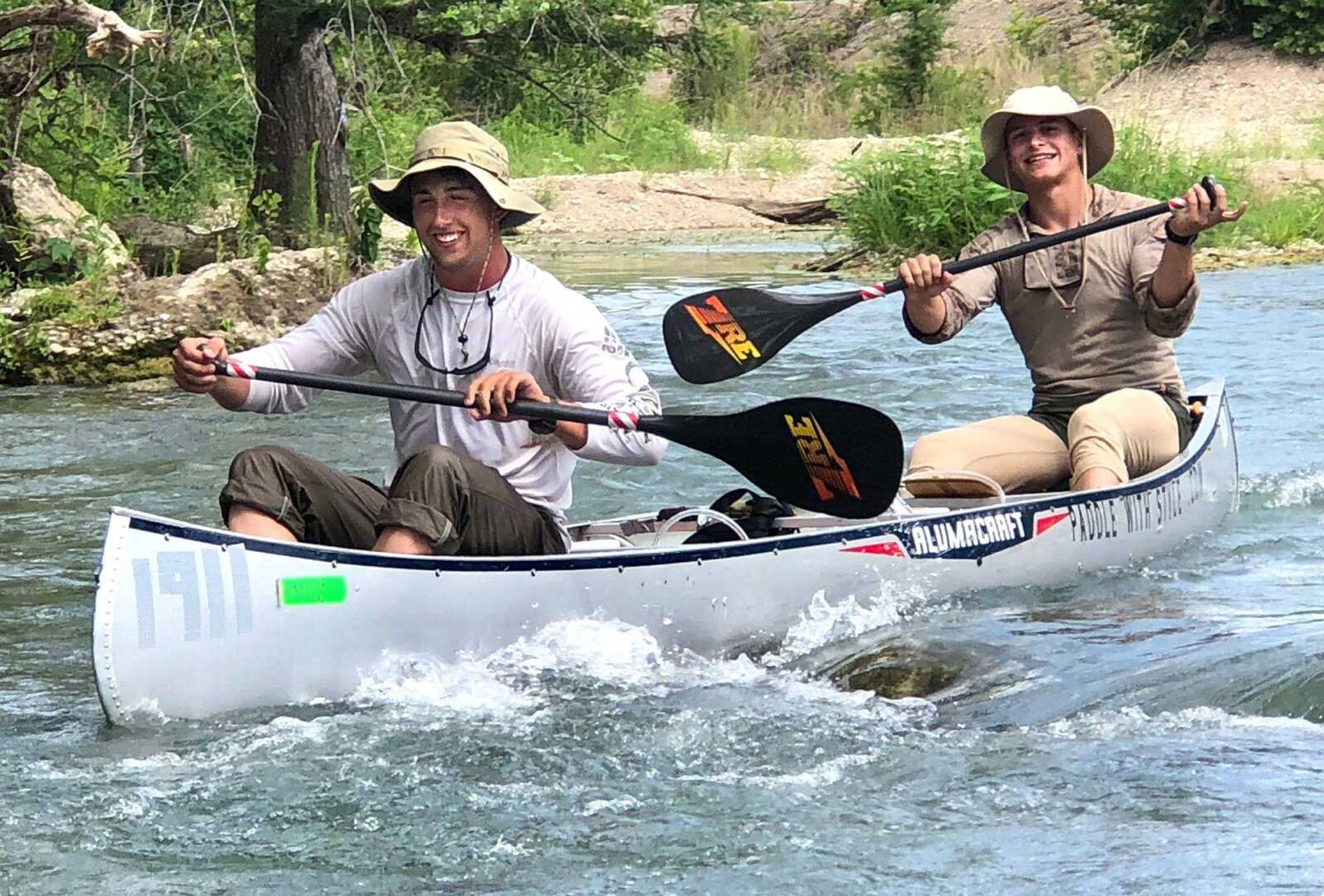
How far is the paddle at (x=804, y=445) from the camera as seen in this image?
15.9ft

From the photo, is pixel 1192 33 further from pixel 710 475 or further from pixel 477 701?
pixel 477 701

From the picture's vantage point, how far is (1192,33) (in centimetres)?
2286

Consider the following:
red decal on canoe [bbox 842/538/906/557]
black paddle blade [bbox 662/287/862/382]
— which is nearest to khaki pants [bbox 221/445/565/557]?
red decal on canoe [bbox 842/538/906/557]

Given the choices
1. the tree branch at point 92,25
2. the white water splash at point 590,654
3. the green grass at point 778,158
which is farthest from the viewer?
the green grass at point 778,158

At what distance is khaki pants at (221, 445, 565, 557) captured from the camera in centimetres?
453

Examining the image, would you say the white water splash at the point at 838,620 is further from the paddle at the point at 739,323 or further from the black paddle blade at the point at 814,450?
the paddle at the point at 739,323

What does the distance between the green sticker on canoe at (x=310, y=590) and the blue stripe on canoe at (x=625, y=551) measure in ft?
0.16

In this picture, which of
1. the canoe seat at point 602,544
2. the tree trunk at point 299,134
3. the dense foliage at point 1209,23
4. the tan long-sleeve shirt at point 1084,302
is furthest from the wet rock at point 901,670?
the dense foliage at point 1209,23

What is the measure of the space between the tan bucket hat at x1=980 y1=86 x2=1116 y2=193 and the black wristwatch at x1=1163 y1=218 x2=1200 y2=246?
403 mm

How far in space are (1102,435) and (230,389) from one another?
259cm

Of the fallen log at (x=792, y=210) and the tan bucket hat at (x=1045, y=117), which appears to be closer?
the tan bucket hat at (x=1045, y=117)

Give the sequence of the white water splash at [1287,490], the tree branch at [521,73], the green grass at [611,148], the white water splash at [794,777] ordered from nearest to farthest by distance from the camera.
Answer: the white water splash at [794,777], the white water splash at [1287,490], the tree branch at [521,73], the green grass at [611,148]

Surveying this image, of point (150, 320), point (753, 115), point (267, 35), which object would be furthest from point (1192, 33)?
point (150, 320)

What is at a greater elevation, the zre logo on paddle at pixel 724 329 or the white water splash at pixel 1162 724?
the zre logo on paddle at pixel 724 329
